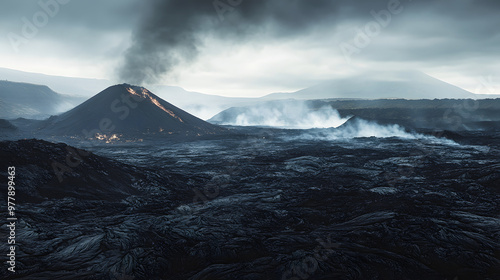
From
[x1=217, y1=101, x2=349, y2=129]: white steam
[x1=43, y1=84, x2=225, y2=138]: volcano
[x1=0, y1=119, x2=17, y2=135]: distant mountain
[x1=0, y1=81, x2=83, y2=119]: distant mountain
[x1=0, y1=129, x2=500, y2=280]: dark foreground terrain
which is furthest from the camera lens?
[x1=0, y1=81, x2=83, y2=119]: distant mountain

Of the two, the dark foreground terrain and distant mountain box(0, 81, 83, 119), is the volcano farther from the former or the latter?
distant mountain box(0, 81, 83, 119)

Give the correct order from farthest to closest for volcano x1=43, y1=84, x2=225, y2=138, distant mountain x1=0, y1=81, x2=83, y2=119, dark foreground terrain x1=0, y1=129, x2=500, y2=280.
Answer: distant mountain x1=0, y1=81, x2=83, y2=119 < volcano x1=43, y1=84, x2=225, y2=138 < dark foreground terrain x1=0, y1=129, x2=500, y2=280

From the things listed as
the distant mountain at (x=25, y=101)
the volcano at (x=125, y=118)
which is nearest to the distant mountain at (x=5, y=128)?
the volcano at (x=125, y=118)

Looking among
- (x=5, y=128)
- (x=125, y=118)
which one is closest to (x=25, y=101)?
(x=5, y=128)

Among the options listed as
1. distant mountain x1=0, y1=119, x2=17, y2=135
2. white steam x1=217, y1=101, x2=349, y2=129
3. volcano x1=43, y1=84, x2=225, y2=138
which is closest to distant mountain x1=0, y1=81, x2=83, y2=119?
white steam x1=217, y1=101, x2=349, y2=129

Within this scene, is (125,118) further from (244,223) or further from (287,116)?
(287,116)

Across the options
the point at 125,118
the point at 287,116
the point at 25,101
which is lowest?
the point at 287,116

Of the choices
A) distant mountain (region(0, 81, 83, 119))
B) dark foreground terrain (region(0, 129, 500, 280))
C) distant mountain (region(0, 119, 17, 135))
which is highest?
distant mountain (region(0, 81, 83, 119))
